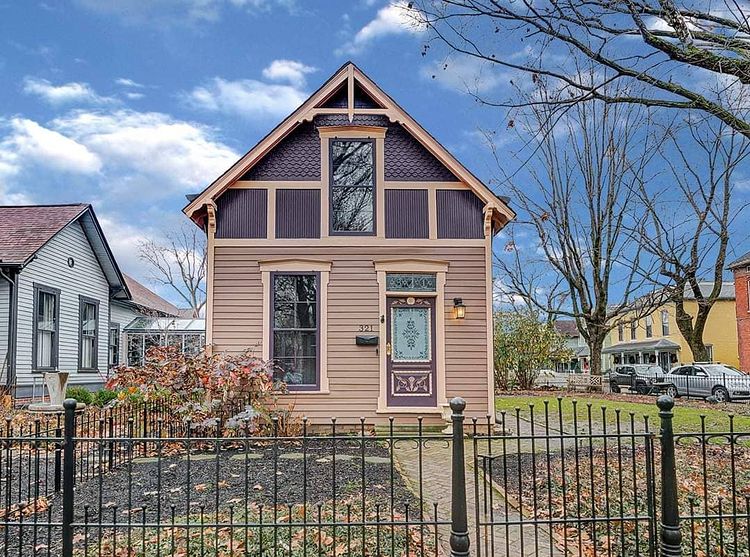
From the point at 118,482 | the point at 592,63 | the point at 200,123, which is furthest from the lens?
the point at 200,123

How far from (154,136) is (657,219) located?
1989 cm

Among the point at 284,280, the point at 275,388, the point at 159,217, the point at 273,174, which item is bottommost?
the point at 275,388

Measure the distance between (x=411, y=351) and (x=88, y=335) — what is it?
43.0 ft

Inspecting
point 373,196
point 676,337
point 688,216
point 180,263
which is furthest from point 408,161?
point 676,337

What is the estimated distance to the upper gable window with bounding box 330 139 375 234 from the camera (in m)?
11.0

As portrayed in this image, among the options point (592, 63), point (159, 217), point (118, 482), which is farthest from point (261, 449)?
point (159, 217)

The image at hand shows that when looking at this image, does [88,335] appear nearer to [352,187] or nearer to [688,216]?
[352,187]

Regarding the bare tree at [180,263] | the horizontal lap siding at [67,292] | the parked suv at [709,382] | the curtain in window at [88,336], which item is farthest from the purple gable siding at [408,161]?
the bare tree at [180,263]

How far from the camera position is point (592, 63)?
7156 millimetres

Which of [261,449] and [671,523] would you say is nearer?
[671,523]

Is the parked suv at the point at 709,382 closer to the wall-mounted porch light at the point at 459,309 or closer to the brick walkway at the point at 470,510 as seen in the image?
the wall-mounted porch light at the point at 459,309

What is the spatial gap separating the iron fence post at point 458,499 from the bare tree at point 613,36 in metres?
4.24

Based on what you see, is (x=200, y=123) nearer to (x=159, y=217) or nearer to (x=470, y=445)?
(x=159, y=217)

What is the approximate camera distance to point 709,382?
2175cm
